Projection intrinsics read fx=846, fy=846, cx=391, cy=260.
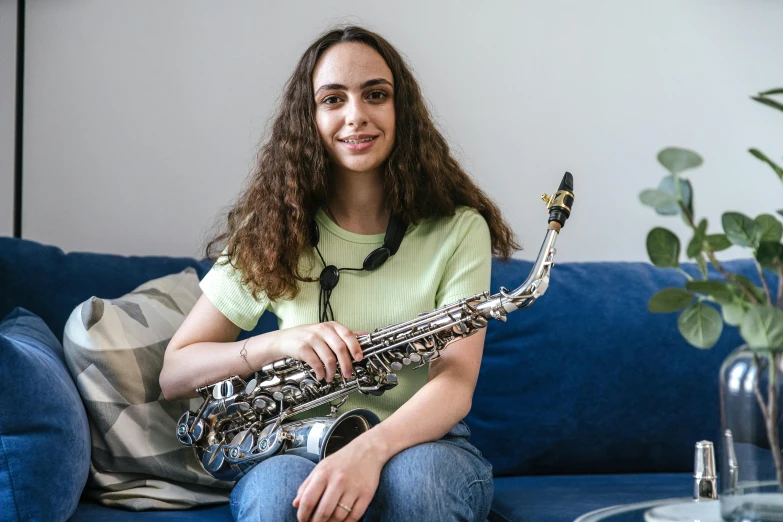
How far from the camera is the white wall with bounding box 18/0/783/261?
7.88 feet

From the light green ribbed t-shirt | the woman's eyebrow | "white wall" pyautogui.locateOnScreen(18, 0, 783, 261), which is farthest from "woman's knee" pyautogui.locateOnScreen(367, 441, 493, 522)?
"white wall" pyautogui.locateOnScreen(18, 0, 783, 261)

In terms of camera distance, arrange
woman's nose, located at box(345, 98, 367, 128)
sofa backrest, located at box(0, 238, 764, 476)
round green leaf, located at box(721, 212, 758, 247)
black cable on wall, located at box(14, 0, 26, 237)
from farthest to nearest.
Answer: black cable on wall, located at box(14, 0, 26, 237) → sofa backrest, located at box(0, 238, 764, 476) → woman's nose, located at box(345, 98, 367, 128) → round green leaf, located at box(721, 212, 758, 247)

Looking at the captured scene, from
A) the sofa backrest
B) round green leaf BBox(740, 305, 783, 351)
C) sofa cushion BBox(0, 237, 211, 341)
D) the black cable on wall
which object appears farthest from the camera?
the black cable on wall

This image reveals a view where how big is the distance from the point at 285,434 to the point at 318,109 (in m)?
0.71

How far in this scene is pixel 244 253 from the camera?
72.2 inches

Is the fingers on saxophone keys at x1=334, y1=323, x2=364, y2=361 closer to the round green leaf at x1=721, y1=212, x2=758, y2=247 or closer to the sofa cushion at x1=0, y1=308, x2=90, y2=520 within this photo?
the sofa cushion at x1=0, y1=308, x2=90, y2=520

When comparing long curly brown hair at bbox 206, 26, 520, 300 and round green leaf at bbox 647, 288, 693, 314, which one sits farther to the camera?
long curly brown hair at bbox 206, 26, 520, 300

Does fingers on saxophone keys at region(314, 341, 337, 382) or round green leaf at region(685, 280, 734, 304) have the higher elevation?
round green leaf at region(685, 280, 734, 304)

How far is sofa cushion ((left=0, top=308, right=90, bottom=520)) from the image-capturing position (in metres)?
1.40

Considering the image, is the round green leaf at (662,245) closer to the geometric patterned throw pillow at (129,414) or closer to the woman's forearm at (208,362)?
the woman's forearm at (208,362)

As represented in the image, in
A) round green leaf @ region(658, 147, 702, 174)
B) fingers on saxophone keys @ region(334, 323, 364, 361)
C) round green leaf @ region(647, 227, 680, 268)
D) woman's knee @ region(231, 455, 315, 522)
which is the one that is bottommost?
woman's knee @ region(231, 455, 315, 522)

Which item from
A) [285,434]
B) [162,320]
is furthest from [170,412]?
[285,434]

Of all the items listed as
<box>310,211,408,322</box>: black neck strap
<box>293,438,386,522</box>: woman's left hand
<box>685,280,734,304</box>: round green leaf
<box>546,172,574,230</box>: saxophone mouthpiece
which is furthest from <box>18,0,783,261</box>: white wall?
<box>685,280,734,304</box>: round green leaf

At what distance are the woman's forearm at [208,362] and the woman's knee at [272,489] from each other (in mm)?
225
